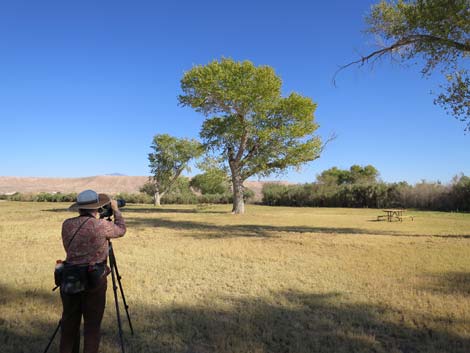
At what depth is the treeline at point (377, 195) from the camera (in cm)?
3522

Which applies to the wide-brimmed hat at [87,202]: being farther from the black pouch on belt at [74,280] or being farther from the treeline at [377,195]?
the treeline at [377,195]

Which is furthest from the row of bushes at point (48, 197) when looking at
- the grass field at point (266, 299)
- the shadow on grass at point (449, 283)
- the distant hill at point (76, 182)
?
the shadow on grass at point (449, 283)

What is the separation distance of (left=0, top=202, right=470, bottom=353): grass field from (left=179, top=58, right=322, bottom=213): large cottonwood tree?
621 inches

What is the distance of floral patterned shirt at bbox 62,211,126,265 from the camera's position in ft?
10.5

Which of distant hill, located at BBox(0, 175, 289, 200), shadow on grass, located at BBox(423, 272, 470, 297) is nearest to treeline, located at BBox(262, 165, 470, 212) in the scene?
shadow on grass, located at BBox(423, 272, 470, 297)

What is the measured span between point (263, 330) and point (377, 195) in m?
40.8

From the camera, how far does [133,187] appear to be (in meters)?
94.2

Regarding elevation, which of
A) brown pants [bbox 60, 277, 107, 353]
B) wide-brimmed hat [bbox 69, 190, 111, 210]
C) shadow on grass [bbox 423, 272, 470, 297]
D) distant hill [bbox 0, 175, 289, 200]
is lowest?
shadow on grass [bbox 423, 272, 470, 297]

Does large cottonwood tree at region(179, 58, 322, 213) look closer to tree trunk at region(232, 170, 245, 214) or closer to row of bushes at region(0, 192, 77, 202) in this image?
tree trunk at region(232, 170, 245, 214)

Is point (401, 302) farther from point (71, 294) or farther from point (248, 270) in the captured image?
point (71, 294)

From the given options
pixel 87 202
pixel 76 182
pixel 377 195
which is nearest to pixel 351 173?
pixel 377 195

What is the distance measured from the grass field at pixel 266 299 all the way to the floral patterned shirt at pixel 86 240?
1367 millimetres

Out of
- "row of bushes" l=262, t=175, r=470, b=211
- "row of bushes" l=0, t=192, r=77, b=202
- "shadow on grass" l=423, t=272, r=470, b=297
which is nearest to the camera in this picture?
"shadow on grass" l=423, t=272, r=470, b=297

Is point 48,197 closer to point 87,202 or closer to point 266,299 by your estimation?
point 266,299
